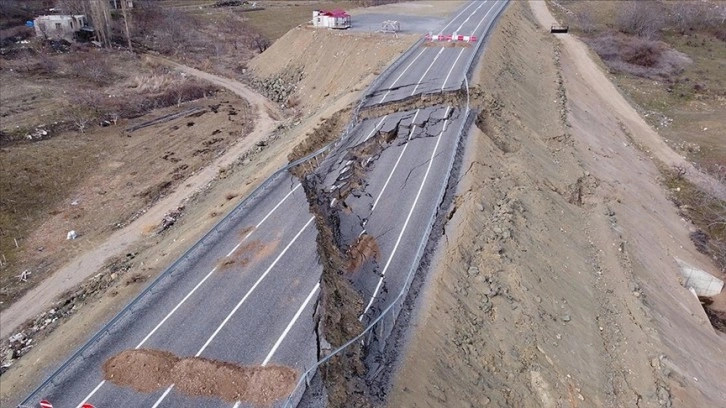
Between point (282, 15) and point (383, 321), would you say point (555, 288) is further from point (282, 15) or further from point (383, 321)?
point (282, 15)

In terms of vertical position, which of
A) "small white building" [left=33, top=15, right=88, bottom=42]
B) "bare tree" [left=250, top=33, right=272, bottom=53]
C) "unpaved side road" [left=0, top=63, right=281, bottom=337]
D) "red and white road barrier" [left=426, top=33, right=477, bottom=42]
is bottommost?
"unpaved side road" [left=0, top=63, right=281, bottom=337]

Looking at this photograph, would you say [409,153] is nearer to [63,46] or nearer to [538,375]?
[538,375]

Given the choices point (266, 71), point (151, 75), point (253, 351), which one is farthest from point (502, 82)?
point (151, 75)

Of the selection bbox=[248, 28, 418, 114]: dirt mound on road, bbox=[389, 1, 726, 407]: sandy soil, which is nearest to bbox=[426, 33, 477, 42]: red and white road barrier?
bbox=[248, 28, 418, 114]: dirt mound on road

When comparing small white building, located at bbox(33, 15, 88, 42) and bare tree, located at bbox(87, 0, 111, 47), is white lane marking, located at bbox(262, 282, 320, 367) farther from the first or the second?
small white building, located at bbox(33, 15, 88, 42)

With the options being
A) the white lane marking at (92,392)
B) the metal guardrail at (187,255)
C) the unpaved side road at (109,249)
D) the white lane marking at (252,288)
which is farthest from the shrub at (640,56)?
the white lane marking at (92,392)

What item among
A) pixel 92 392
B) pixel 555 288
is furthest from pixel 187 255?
pixel 555 288
